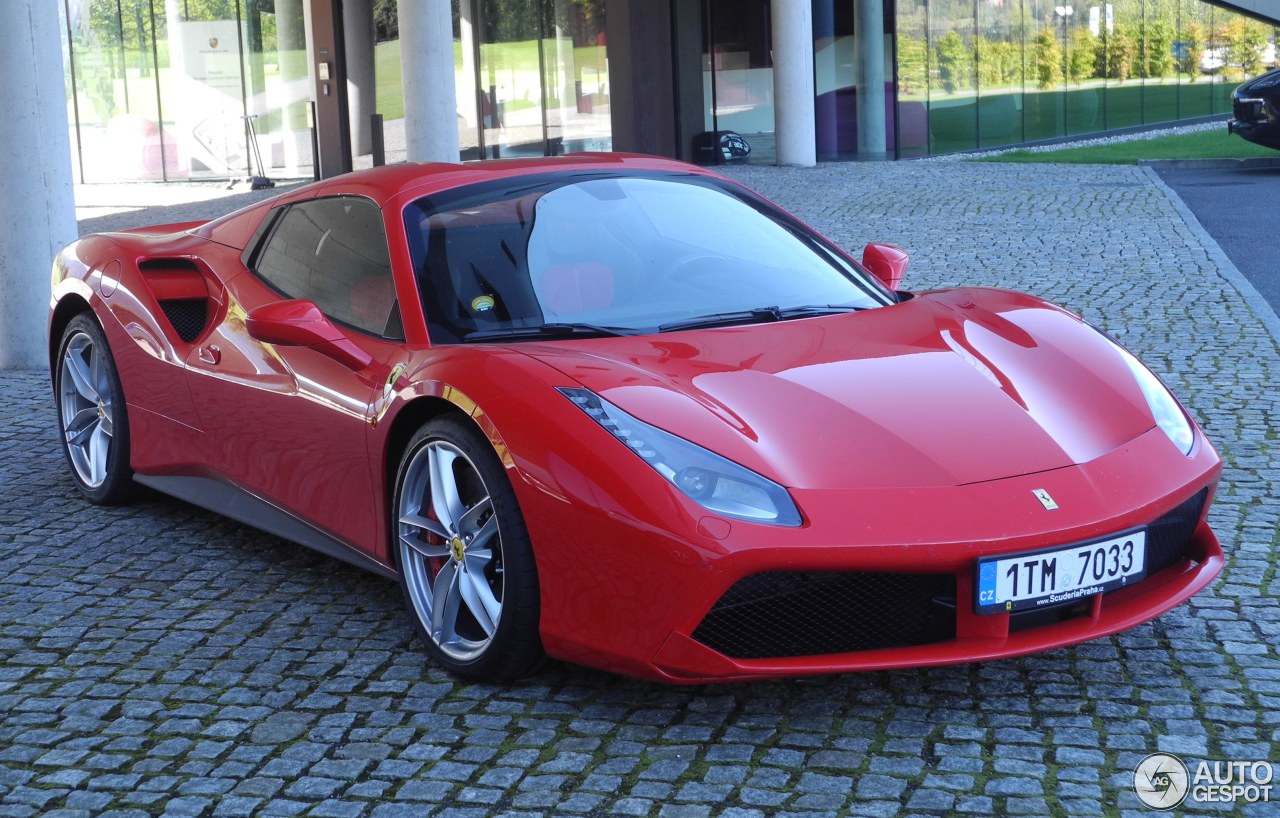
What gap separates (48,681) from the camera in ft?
12.9

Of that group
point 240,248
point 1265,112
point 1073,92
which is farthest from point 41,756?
point 1073,92

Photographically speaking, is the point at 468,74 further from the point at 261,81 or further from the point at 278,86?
the point at 261,81

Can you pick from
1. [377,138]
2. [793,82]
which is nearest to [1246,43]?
[793,82]

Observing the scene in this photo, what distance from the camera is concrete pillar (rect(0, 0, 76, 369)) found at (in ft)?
27.6

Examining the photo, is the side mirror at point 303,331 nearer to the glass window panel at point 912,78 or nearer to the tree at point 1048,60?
the glass window panel at point 912,78

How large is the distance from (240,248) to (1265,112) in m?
17.8

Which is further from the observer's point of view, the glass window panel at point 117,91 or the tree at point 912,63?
the glass window panel at point 117,91

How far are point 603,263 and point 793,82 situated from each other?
59.8 feet

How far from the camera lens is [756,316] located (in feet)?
13.8

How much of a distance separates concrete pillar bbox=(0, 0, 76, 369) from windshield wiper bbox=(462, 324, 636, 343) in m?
5.44

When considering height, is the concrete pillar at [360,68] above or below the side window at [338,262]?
above

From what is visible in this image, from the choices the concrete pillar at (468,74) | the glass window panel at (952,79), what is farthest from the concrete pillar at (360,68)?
the glass window panel at (952,79)

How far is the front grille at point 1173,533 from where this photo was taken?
139 inches

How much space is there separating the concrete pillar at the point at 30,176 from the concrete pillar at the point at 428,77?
762 centimetres
